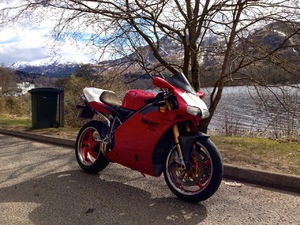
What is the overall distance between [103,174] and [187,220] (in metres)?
1.98

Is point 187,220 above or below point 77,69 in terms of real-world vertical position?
below

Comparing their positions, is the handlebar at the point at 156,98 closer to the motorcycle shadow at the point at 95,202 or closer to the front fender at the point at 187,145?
the front fender at the point at 187,145

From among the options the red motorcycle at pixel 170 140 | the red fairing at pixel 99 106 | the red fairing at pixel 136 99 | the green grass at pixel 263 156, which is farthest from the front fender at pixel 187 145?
the green grass at pixel 263 156

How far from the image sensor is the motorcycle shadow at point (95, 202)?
3153mm

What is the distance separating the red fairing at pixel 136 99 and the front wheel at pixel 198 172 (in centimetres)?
76

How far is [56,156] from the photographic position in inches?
235

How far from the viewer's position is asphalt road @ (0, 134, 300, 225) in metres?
3.13

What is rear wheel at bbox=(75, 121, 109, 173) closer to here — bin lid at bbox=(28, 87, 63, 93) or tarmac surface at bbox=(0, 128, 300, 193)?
tarmac surface at bbox=(0, 128, 300, 193)

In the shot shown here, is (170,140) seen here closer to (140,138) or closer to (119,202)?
(140,138)

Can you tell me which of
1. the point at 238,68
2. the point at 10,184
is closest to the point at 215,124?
the point at 238,68

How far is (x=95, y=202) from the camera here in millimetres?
3592

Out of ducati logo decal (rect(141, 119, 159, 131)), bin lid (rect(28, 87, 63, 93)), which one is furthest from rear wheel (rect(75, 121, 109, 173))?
bin lid (rect(28, 87, 63, 93))

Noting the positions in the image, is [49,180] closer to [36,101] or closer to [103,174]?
[103,174]

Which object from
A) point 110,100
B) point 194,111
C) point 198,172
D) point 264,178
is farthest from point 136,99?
point 264,178
